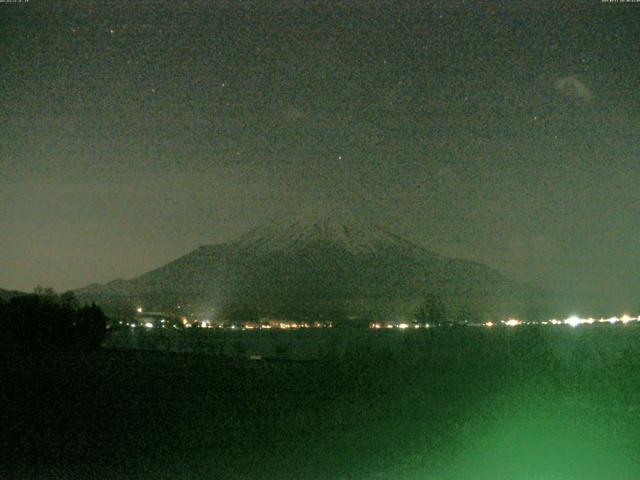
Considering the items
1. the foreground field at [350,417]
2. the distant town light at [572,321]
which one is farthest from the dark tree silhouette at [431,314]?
the foreground field at [350,417]

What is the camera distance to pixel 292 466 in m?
12.8

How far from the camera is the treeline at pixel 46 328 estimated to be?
41500 millimetres

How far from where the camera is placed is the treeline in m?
41.5

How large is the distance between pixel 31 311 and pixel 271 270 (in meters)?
110

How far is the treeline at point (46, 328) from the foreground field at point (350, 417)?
13.8 meters

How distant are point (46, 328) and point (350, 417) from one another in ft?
94.2

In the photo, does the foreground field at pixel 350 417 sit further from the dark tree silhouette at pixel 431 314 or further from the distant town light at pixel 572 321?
the distant town light at pixel 572 321

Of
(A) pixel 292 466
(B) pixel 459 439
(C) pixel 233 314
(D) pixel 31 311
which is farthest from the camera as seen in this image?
(C) pixel 233 314

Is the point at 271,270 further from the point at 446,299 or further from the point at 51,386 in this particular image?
the point at 51,386

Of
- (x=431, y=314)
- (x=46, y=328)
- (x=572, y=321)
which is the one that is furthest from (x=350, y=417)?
(x=572, y=321)

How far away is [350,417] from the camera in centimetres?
1759

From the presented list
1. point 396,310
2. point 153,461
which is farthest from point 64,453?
point 396,310

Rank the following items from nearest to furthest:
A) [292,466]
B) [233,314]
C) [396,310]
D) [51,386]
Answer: [292,466]
[51,386]
[396,310]
[233,314]

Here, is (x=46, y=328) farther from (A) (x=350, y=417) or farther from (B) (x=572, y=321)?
(B) (x=572, y=321)
